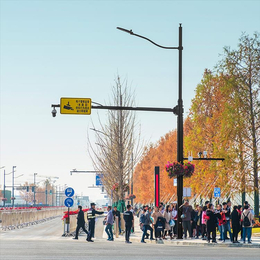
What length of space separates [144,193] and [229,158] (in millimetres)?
37845

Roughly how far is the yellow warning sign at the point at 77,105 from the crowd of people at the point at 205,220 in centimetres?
576

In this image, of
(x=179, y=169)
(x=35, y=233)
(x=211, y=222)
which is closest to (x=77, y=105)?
(x=179, y=169)

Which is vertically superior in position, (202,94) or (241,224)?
(202,94)

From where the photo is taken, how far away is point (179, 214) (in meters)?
28.4

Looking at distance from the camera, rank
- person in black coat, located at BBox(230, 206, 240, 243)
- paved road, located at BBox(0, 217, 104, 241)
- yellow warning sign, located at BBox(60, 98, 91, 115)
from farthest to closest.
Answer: paved road, located at BBox(0, 217, 104, 241) < yellow warning sign, located at BBox(60, 98, 91, 115) < person in black coat, located at BBox(230, 206, 240, 243)

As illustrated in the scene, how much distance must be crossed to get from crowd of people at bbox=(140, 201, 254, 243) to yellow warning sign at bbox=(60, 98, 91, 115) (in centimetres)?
576

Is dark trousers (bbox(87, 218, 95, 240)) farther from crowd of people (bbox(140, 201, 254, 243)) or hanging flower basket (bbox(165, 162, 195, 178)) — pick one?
hanging flower basket (bbox(165, 162, 195, 178))

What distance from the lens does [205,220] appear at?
89.7 ft

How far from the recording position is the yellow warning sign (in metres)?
27.5

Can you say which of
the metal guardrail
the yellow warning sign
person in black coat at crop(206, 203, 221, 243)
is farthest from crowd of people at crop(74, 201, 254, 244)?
the metal guardrail

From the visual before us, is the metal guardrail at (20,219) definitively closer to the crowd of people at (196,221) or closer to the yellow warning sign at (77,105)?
the crowd of people at (196,221)

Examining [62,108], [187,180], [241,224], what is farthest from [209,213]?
[187,180]

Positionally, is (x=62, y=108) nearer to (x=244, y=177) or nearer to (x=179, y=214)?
(x=179, y=214)

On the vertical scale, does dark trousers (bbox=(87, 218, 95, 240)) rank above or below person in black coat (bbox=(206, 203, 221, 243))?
below
